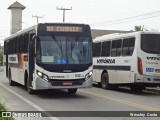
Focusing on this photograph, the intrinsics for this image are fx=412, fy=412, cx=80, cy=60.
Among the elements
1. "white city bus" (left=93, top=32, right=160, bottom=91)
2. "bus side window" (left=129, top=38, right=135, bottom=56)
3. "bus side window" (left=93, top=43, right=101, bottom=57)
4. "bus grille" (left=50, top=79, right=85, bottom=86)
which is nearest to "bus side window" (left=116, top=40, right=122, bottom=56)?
"white city bus" (left=93, top=32, right=160, bottom=91)

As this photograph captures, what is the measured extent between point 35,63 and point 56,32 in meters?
1.58

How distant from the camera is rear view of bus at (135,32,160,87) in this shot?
19.6 meters

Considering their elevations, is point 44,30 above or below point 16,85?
above

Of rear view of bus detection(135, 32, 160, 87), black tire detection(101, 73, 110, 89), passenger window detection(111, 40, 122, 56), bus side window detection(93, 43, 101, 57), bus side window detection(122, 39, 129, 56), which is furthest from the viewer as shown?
bus side window detection(93, 43, 101, 57)

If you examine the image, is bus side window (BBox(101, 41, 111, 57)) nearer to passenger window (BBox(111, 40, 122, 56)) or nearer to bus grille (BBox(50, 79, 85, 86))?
passenger window (BBox(111, 40, 122, 56))

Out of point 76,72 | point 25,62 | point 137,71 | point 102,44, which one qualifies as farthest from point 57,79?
point 102,44

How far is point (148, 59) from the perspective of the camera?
19734 mm

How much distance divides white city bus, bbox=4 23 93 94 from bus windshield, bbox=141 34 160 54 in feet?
10.7

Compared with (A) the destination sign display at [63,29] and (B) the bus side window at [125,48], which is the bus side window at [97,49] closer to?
(B) the bus side window at [125,48]

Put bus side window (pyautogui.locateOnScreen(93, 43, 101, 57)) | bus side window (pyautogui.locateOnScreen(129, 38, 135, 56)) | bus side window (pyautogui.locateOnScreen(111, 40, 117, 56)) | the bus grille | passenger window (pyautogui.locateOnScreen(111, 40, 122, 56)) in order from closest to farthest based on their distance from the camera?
the bus grille, bus side window (pyautogui.locateOnScreen(129, 38, 135, 56)), passenger window (pyautogui.locateOnScreen(111, 40, 122, 56)), bus side window (pyautogui.locateOnScreen(111, 40, 117, 56)), bus side window (pyautogui.locateOnScreen(93, 43, 101, 57))

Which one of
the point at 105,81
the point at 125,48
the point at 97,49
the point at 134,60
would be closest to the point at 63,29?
the point at 134,60

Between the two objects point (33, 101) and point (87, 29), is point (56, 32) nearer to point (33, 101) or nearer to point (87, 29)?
point (87, 29)

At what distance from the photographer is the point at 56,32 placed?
17.3m

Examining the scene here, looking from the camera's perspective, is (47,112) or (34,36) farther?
(34,36)
